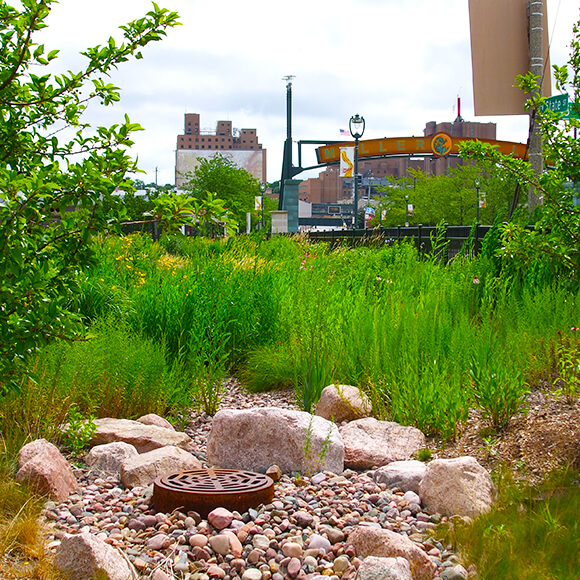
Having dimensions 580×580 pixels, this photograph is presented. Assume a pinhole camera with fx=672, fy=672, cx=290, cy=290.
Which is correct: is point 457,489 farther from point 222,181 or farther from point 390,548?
point 222,181

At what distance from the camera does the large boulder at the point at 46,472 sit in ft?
10.9

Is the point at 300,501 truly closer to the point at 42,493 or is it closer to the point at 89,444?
the point at 42,493

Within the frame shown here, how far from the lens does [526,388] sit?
4.39 meters

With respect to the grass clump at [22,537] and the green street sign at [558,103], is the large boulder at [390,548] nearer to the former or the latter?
the grass clump at [22,537]

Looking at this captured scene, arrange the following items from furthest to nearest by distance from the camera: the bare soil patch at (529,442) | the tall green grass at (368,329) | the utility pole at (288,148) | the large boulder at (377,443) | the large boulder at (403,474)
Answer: the utility pole at (288,148)
the tall green grass at (368,329)
the large boulder at (377,443)
the bare soil patch at (529,442)
the large boulder at (403,474)

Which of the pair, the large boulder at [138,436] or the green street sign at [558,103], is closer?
the large boulder at [138,436]

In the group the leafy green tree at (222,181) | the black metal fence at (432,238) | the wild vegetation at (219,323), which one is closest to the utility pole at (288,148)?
the leafy green tree at (222,181)

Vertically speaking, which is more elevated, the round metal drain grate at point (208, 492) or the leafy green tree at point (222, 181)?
the leafy green tree at point (222, 181)

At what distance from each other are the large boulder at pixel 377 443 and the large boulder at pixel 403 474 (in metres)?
0.21

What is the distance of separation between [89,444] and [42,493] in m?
0.98

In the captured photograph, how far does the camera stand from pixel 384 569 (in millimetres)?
2473

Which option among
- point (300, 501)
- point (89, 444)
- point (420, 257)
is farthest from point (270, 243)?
point (300, 501)

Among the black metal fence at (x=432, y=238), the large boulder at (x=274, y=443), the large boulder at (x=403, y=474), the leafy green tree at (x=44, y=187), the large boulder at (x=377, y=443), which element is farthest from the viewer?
the black metal fence at (x=432, y=238)

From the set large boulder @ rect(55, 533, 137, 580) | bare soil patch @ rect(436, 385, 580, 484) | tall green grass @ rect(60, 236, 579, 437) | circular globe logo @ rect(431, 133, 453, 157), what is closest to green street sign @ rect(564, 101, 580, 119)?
tall green grass @ rect(60, 236, 579, 437)
